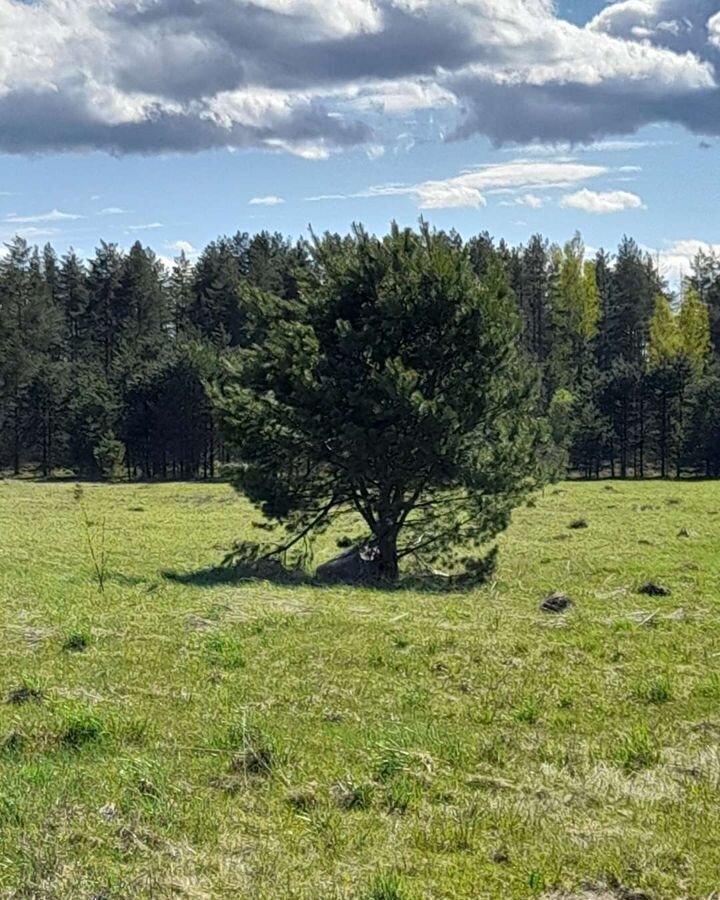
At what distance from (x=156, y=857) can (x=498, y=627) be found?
834 cm

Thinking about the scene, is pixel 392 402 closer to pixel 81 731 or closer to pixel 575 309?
pixel 81 731

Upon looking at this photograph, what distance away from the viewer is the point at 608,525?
33.0 metres

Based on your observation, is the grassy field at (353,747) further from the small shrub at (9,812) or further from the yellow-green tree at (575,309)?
the yellow-green tree at (575,309)

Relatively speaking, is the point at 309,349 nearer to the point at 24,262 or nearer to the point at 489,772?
the point at 489,772

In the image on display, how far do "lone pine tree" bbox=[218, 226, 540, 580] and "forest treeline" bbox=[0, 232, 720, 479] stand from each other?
111 ft

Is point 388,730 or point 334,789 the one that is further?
point 388,730

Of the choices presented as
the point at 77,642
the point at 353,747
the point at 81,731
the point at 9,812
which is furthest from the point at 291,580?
the point at 9,812

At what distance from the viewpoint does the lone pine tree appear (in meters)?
21.4

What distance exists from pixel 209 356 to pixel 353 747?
61606 mm

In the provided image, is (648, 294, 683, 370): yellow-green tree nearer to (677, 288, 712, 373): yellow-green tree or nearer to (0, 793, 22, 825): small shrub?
(677, 288, 712, 373): yellow-green tree

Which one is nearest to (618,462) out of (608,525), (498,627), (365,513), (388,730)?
(608,525)

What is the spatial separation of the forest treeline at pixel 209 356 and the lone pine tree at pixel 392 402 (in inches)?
1328

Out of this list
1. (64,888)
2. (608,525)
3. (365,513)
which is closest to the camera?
(64,888)

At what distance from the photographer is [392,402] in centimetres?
2078
